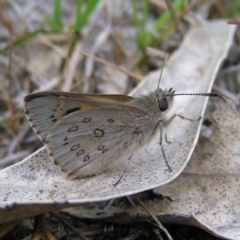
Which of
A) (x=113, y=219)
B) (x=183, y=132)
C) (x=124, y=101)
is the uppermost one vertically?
(x=124, y=101)

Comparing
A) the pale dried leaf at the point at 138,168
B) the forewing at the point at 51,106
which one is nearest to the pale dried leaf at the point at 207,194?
the pale dried leaf at the point at 138,168

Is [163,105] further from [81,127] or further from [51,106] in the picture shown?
[51,106]

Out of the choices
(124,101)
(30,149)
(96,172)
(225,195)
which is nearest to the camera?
(225,195)

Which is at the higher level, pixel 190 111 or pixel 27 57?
pixel 27 57

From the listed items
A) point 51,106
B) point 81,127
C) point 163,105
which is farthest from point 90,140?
point 163,105

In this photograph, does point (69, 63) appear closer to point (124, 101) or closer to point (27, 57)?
point (27, 57)

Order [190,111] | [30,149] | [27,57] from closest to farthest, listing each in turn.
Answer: [190,111] → [30,149] → [27,57]

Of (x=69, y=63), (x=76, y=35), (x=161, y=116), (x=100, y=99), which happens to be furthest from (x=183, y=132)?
(x=76, y=35)

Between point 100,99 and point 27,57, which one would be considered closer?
point 100,99
